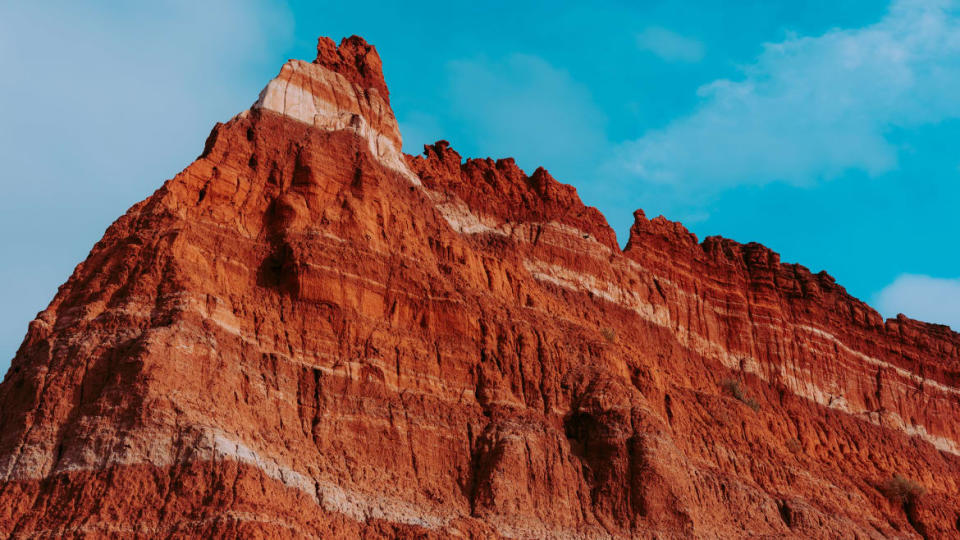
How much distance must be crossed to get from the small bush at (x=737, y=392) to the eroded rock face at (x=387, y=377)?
20 centimetres

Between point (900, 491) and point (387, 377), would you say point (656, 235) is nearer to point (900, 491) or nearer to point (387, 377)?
point (900, 491)

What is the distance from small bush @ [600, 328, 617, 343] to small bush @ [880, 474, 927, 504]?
18.7 metres

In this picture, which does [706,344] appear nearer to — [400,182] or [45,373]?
[400,182]

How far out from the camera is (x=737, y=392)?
69188 millimetres

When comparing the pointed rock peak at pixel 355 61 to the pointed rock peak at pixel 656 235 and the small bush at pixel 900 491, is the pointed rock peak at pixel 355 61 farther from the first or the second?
the small bush at pixel 900 491

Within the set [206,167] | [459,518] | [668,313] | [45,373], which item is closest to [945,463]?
[668,313]

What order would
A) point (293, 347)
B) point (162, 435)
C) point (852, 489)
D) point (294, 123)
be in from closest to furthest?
point (162, 435) < point (293, 347) < point (294, 123) < point (852, 489)

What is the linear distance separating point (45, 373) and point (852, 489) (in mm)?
42560

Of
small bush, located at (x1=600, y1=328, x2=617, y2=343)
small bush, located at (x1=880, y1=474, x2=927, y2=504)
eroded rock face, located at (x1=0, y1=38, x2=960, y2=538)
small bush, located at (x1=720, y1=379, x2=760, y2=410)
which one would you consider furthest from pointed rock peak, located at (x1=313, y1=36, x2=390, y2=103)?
small bush, located at (x1=880, y1=474, x2=927, y2=504)

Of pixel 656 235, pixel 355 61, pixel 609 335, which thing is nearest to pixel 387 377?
pixel 609 335

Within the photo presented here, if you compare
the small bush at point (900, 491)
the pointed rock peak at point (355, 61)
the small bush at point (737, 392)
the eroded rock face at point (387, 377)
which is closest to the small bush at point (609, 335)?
the eroded rock face at point (387, 377)

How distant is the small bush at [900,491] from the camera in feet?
221

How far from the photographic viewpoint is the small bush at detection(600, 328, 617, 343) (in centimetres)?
6147

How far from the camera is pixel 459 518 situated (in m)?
44.7
